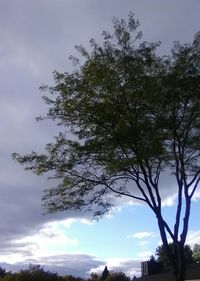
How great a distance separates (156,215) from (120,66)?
6205 mm

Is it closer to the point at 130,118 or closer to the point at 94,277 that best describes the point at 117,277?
the point at 94,277

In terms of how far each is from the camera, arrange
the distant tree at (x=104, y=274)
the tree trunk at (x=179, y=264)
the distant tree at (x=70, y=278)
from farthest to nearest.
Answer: the distant tree at (x=104, y=274)
the distant tree at (x=70, y=278)
the tree trunk at (x=179, y=264)

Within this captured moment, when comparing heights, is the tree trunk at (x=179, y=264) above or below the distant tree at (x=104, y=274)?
below

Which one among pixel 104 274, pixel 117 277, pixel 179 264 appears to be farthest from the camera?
pixel 104 274

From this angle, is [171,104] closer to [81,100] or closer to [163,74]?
[163,74]

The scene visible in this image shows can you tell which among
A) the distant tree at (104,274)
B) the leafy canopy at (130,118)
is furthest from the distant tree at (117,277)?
the leafy canopy at (130,118)

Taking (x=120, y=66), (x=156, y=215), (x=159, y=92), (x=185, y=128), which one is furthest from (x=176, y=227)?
(x=120, y=66)

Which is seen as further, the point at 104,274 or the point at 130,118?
the point at 104,274

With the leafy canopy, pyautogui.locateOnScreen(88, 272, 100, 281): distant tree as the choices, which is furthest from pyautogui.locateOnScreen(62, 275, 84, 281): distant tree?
the leafy canopy

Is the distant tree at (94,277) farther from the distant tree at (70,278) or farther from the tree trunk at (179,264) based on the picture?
the tree trunk at (179,264)

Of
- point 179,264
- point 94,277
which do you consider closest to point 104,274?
point 94,277

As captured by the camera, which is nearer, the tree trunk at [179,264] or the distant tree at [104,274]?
the tree trunk at [179,264]

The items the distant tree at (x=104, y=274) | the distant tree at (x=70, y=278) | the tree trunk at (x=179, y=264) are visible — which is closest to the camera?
the tree trunk at (x=179, y=264)

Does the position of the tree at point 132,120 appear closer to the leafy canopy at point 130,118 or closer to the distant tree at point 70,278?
the leafy canopy at point 130,118
